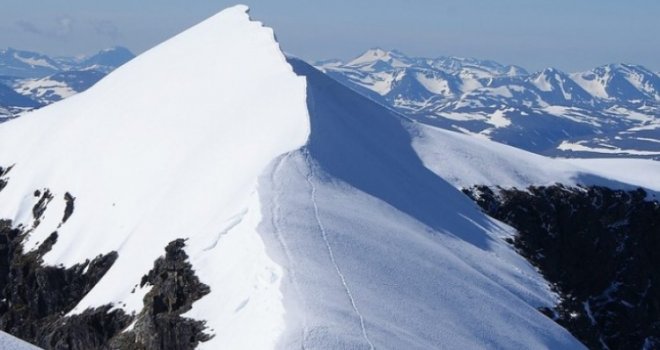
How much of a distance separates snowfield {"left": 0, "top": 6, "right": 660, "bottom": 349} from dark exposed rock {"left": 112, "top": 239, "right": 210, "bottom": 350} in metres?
0.82

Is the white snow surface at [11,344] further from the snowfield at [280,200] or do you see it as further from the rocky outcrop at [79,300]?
the rocky outcrop at [79,300]

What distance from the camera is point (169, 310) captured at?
138ft

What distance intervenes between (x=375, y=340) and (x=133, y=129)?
2061 inches

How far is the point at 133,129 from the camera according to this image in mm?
78562

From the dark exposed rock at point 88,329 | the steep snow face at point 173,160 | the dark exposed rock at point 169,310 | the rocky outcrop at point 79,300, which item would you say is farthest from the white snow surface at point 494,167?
the dark exposed rock at point 88,329

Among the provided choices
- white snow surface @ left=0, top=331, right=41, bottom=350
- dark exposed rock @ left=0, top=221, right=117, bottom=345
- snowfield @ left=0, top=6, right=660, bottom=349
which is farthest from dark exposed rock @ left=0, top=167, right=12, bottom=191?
white snow surface @ left=0, top=331, right=41, bottom=350

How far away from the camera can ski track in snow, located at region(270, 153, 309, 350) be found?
32.8m

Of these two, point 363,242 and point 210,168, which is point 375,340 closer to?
point 363,242

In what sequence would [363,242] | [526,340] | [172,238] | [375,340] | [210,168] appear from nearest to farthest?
[375,340] < [526,340] < [363,242] < [172,238] < [210,168]

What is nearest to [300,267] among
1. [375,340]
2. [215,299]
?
[215,299]

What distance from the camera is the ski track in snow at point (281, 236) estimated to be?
3278cm

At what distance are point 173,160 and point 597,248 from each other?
1713 inches

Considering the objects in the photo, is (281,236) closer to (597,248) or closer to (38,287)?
(38,287)

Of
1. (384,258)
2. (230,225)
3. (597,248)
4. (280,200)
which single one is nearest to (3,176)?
(230,225)
